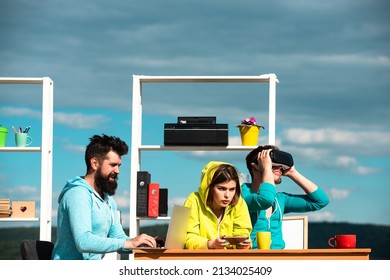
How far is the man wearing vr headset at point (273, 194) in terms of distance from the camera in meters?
4.53

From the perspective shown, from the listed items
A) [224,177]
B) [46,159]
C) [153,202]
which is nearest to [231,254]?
[224,177]

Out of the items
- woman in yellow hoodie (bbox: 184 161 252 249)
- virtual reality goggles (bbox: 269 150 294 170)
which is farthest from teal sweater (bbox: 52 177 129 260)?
virtual reality goggles (bbox: 269 150 294 170)

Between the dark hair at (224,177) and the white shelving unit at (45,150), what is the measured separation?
105 inches

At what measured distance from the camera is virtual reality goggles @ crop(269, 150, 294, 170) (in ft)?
15.7

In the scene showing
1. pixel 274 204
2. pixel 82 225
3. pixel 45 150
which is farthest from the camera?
pixel 45 150

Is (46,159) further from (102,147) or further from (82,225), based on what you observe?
(82,225)

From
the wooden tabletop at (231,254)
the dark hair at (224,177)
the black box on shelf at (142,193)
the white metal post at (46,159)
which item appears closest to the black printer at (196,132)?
the black box on shelf at (142,193)

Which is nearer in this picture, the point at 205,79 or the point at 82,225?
the point at 82,225

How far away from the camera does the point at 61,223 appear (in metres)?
4.05

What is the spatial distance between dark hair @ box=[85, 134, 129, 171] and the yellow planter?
2.16 metres

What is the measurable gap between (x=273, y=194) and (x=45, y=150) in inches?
106

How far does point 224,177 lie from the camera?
4152mm
